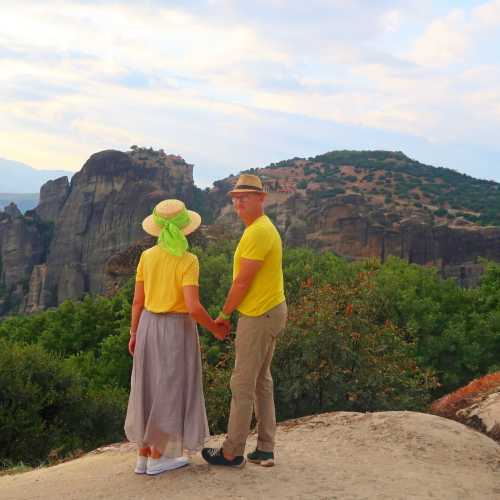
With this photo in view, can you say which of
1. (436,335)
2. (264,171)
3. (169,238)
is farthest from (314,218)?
(169,238)

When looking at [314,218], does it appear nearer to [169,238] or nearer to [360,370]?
[360,370]

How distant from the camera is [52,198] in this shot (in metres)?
89.5

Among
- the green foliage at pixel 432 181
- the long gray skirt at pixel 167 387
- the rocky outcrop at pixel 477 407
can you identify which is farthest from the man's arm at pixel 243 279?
the green foliage at pixel 432 181

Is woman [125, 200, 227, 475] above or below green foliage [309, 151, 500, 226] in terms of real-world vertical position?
below

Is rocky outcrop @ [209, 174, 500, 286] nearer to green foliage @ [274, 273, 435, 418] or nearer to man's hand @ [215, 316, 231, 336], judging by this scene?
green foliage @ [274, 273, 435, 418]

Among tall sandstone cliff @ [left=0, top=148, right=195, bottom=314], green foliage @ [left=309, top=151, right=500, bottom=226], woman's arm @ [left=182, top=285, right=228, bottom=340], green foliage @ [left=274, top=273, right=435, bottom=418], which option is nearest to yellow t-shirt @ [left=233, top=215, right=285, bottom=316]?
woman's arm @ [left=182, top=285, right=228, bottom=340]

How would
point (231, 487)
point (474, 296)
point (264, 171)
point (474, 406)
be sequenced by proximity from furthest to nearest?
point (264, 171) < point (474, 296) < point (474, 406) < point (231, 487)

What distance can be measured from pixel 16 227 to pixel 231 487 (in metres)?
81.4

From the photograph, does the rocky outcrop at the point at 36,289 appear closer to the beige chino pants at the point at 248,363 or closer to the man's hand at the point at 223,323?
the beige chino pants at the point at 248,363

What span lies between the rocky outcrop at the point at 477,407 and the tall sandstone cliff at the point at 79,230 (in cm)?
6457

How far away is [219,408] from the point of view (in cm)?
1173

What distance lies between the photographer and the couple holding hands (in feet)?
20.0

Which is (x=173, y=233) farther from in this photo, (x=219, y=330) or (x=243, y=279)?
(x=219, y=330)

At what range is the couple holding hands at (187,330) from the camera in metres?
6.09
